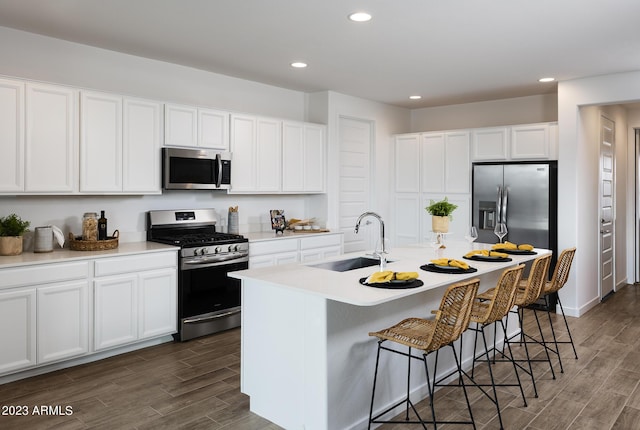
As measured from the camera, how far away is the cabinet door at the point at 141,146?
4.25 meters

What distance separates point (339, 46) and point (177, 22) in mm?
1372

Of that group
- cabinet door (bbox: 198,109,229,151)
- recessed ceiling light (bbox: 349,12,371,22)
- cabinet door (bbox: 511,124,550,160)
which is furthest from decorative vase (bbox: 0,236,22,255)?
cabinet door (bbox: 511,124,550,160)

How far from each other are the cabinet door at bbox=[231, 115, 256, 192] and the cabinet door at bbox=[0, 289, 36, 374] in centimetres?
227

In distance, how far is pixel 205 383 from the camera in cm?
346

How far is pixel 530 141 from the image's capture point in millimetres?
5836

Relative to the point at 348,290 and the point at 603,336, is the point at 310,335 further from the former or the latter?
the point at 603,336

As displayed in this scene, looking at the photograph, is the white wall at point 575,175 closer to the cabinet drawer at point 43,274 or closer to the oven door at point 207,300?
the oven door at point 207,300

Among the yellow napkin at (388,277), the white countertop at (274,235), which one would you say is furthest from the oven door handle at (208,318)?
the yellow napkin at (388,277)

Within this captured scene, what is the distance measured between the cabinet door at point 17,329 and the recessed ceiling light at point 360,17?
3000 millimetres

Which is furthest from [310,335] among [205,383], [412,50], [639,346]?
[639,346]

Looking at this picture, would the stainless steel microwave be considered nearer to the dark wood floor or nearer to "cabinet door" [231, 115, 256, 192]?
"cabinet door" [231, 115, 256, 192]

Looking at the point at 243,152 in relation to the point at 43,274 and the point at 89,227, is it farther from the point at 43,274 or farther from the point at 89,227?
the point at 43,274

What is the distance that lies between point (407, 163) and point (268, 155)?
241 cm

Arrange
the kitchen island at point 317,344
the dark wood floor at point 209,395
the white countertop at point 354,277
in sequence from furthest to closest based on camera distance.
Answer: the dark wood floor at point 209,395 → the kitchen island at point 317,344 → the white countertop at point 354,277
